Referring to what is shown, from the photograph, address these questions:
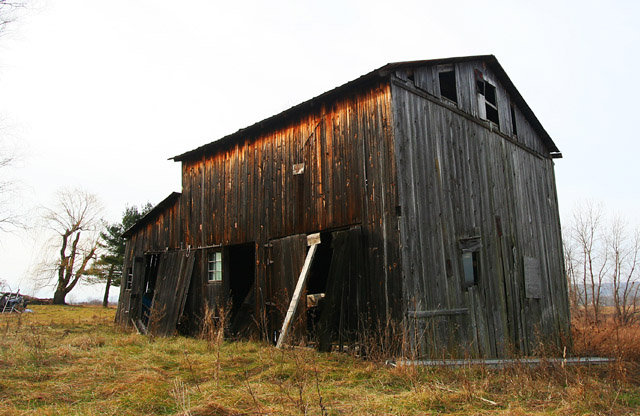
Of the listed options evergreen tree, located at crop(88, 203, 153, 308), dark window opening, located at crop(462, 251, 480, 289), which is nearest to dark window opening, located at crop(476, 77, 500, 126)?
dark window opening, located at crop(462, 251, 480, 289)

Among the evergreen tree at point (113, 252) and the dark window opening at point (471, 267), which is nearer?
the dark window opening at point (471, 267)

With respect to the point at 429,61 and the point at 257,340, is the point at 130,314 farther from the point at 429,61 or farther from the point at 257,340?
the point at 429,61

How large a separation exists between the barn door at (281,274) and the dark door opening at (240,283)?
90 cm

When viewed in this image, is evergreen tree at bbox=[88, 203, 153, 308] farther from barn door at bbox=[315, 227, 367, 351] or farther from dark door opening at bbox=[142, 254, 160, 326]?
barn door at bbox=[315, 227, 367, 351]

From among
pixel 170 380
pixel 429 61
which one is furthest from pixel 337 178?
pixel 170 380

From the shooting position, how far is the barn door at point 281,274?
10.8 metres

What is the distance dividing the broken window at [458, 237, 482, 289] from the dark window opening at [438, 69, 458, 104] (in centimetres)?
351

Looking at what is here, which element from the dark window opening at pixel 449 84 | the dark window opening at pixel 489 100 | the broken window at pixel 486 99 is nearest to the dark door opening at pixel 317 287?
the dark window opening at pixel 449 84

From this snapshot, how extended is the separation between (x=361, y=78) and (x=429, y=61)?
1.73m

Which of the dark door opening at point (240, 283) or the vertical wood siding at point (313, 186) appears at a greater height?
the vertical wood siding at point (313, 186)

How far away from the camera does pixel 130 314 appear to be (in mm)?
16422

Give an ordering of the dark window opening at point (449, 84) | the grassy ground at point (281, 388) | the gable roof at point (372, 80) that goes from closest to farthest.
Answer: the grassy ground at point (281, 388), the gable roof at point (372, 80), the dark window opening at point (449, 84)

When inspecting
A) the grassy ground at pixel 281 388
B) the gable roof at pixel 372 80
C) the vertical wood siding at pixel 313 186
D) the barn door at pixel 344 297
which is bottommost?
the grassy ground at pixel 281 388

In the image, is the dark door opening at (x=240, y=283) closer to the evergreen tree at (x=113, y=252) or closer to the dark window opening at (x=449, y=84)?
the dark window opening at (x=449, y=84)
